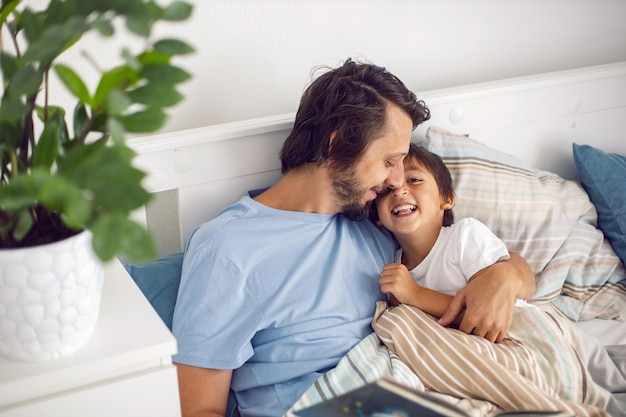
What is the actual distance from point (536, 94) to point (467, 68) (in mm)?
210

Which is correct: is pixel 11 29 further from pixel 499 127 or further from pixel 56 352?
pixel 499 127

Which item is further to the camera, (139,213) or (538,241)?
(538,241)

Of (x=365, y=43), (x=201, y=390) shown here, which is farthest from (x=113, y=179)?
(x=365, y=43)

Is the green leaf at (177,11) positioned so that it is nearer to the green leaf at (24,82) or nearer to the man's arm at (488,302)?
the green leaf at (24,82)

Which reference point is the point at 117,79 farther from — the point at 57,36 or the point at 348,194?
the point at 348,194

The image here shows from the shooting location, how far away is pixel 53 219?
0.93 m

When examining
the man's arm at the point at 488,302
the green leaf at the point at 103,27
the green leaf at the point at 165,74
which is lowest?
the man's arm at the point at 488,302

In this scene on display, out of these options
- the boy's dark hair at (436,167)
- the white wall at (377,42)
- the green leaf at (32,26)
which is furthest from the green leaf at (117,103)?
the boy's dark hair at (436,167)

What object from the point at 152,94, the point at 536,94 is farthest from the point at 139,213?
the point at 536,94

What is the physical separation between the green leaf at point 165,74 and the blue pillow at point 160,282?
0.70 m

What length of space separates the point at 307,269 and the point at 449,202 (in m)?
0.43

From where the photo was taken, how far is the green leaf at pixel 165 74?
0.83m

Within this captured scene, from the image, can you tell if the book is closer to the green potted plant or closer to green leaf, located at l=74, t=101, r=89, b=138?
the green potted plant

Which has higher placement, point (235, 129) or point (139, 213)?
point (235, 129)
